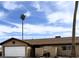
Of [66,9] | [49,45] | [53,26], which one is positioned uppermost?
[66,9]

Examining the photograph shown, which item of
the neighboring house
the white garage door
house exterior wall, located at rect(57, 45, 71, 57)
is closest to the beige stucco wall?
the neighboring house

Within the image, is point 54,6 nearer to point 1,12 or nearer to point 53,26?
point 53,26

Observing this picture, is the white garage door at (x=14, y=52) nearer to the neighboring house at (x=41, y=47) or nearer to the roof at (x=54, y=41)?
the neighboring house at (x=41, y=47)

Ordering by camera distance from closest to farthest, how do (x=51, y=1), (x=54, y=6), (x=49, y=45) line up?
(x=51, y=1) → (x=54, y=6) → (x=49, y=45)

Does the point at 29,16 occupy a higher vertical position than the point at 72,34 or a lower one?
higher

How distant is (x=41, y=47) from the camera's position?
40.8ft

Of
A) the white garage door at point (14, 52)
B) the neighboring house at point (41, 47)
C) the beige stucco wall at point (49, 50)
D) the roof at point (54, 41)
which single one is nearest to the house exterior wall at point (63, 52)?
the neighboring house at point (41, 47)

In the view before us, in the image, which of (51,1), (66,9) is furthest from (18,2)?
(66,9)

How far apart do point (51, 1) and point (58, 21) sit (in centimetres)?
129

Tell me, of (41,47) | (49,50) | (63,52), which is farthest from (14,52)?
(63,52)

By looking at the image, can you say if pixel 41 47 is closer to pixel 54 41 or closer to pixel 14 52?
pixel 54 41

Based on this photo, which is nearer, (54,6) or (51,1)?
(51,1)

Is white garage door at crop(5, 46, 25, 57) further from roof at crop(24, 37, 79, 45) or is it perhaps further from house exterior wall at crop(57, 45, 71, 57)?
house exterior wall at crop(57, 45, 71, 57)

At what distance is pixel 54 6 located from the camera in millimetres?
9758
